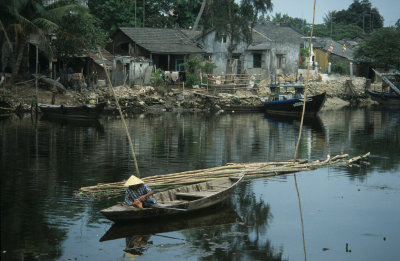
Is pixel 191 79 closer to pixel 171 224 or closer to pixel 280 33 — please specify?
pixel 280 33

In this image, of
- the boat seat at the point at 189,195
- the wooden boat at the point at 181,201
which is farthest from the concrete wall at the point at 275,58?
the boat seat at the point at 189,195

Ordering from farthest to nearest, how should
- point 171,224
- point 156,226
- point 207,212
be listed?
1. point 207,212
2. point 171,224
3. point 156,226

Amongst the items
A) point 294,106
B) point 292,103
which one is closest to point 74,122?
point 292,103

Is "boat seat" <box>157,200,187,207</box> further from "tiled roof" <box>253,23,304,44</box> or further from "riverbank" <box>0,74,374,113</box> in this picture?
"tiled roof" <box>253,23,304,44</box>

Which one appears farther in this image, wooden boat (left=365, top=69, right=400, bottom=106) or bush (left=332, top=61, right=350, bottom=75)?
bush (left=332, top=61, right=350, bottom=75)

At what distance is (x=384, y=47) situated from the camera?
54.1 m

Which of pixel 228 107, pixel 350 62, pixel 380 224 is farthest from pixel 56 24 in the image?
pixel 350 62

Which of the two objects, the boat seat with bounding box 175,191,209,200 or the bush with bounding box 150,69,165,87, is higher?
the bush with bounding box 150,69,165,87

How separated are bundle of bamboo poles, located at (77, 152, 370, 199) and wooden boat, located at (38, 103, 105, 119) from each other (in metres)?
15.7

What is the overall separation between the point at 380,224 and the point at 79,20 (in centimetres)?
2672

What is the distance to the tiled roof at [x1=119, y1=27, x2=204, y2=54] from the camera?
144ft

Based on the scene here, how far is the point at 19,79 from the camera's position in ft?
121

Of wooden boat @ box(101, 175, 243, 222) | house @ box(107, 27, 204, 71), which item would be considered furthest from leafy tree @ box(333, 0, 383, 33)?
wooden boat @ box(101, 175, 243, 222)

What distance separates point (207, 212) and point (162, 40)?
107ft
